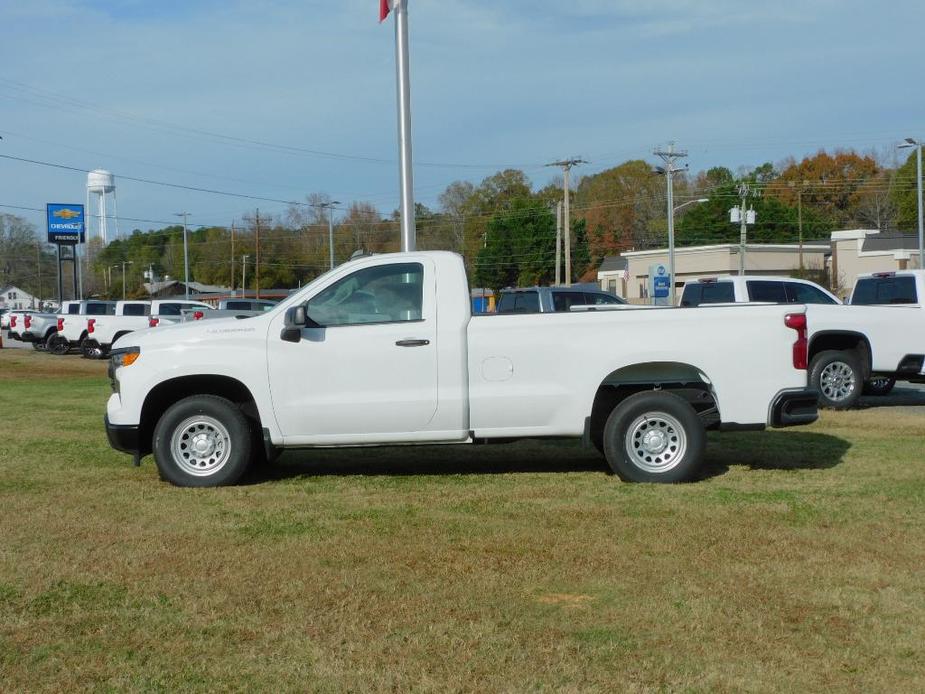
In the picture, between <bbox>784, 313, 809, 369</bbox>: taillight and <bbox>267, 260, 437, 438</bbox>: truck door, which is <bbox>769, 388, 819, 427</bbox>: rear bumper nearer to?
<bbox>784, 313, 809, 369</bbox>: taillight

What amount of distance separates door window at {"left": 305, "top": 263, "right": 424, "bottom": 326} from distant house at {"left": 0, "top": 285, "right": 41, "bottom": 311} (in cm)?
12927

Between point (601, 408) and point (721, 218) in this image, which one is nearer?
point (601, 408)

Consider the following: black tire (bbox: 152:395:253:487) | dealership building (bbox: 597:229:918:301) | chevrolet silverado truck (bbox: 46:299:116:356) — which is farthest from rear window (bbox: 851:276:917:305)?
dealership building (bbox: 597:229:918:301)

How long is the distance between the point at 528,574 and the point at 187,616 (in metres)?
1.95

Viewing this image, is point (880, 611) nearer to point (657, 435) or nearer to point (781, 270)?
point (657, 435)

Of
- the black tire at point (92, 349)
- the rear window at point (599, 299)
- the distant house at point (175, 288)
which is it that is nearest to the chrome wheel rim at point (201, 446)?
the rear window at point (599, 299)

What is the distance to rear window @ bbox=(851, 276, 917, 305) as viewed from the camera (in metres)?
17.2

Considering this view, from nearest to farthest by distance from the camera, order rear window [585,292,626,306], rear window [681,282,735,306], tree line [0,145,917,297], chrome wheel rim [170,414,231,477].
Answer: chrome wheel rim [170,414,231,477] → rear window [681,282,735,306] → rear window [585,292,626,306] → tree line [0,145,917,297]

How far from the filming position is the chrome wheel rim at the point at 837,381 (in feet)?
53.5

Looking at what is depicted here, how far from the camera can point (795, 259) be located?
79.0m

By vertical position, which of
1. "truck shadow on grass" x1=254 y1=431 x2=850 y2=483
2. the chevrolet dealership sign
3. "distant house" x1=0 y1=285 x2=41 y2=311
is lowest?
"truck shadow on grass" x1=254 y1=431 x2=850 y2=483

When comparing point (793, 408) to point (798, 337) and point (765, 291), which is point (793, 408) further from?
point (765, 291)

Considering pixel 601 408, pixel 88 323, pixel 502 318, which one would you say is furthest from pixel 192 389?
pixel 88 323

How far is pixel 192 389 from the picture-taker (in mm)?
9969
